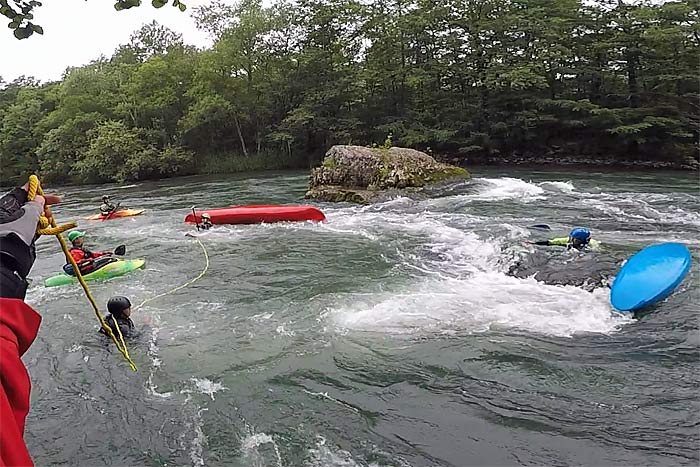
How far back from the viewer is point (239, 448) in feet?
12.9

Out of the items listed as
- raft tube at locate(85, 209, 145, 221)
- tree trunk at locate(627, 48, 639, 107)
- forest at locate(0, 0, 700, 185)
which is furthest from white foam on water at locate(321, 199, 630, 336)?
tree trunk at locate(627, 48, 639, 107)

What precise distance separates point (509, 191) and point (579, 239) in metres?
7.64

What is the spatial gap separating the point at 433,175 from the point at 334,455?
43.2 feet

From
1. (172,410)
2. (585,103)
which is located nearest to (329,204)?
(172,410)

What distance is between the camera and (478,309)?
20.2ft

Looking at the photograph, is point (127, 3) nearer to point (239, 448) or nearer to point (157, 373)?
point (239, 448)

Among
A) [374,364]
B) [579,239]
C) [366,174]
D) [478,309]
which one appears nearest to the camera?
[374,364]

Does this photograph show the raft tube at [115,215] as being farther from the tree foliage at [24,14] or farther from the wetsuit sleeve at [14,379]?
the wetsuit sleeve at [14,379]

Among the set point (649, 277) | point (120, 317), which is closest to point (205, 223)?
point (120, 317)

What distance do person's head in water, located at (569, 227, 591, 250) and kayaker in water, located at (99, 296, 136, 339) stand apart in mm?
6002

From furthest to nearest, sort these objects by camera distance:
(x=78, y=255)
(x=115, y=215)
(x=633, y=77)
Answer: (x=633, y=77) < (x=115, y=215) < (x=78, y=255)

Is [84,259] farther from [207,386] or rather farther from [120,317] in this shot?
[207,386]

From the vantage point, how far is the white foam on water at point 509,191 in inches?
557

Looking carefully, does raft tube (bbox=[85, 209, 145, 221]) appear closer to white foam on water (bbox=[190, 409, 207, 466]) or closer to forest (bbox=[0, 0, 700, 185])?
white foam on water (bbox=[190, 409, 207, 466])
